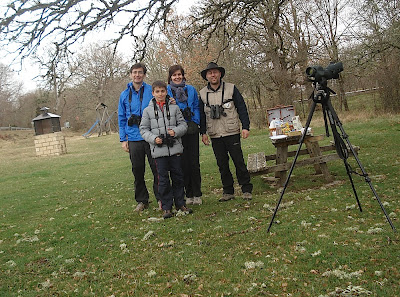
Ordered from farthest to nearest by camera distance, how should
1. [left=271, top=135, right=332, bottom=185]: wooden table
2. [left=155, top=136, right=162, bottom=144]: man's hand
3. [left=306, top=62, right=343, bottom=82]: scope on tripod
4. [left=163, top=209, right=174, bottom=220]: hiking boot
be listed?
[left=271, top=135, right=332, bottom=185]: wooden table → [left=163, top=209, right=174, bottom=220]: hiking boot → [left=155, top=136, right=162, bottom=144]: man's hand → [left=306, top=62, right=343, bottom=82]: scope on tripod

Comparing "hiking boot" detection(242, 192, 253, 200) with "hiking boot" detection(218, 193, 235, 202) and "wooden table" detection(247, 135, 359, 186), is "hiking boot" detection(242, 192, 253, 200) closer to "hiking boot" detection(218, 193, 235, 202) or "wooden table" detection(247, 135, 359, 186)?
"hiking boot" detection(218, 193, 235, 202)

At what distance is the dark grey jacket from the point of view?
22.0 feet

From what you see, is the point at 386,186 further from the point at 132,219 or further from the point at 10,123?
the point at 10,123

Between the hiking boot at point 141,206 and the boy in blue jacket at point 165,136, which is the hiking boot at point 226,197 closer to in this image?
the boy in blue jacket at point 165,136

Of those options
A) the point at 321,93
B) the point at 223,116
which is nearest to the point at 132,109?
the point at 223,116

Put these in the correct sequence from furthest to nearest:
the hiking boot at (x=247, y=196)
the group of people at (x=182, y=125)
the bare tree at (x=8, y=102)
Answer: the bare tree at (x=8, y=102) → the hiking boot at (x=247, y=196) → the group of people at (x=182, y=125)

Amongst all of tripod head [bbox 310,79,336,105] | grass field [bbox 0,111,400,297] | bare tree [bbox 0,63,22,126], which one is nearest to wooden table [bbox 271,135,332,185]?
grass field [bbox 0,111,400,297]

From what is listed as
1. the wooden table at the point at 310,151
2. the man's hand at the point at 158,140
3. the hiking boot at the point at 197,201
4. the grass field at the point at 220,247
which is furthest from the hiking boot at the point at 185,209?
the wooden table at the point at 310,151

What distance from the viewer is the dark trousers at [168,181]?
6.78 m

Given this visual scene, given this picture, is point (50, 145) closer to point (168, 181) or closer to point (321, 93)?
point (168, 181)

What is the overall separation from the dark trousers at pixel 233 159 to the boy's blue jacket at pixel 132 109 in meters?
1.41

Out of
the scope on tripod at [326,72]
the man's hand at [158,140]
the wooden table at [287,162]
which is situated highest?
the scope on tripod at [326,72]

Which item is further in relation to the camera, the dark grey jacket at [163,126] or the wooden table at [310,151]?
the wooden table at [310,151]

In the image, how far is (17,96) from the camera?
6381 cm
